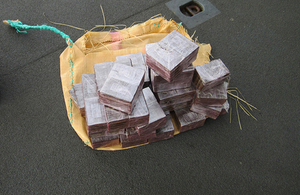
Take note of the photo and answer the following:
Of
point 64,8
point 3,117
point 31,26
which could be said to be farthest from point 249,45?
point 3,117

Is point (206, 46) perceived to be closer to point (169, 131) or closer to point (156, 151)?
point (169, 131)

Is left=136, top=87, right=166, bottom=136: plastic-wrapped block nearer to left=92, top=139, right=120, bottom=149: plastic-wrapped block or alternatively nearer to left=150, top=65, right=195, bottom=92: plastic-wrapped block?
left=150, top=65, right=195, bottom=92: plastic-wrapped block

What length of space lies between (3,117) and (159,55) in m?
1.76

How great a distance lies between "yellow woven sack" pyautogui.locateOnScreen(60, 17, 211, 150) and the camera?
7.47ft

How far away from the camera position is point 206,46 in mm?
2701

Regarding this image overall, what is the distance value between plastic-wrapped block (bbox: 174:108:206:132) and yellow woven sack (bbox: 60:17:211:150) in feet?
2.29

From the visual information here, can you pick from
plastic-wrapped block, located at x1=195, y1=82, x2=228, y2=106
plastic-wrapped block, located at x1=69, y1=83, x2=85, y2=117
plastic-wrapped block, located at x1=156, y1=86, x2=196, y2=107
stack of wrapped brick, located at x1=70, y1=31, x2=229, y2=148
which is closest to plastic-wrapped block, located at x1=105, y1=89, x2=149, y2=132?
stack of wrapped brick, located at x1=70, y1=31, x2=229, y2=148

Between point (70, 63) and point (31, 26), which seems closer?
point (70, 63)

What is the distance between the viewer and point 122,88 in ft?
5.05

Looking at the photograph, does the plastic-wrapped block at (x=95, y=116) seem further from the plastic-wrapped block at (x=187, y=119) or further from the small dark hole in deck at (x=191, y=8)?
the small dark hole in deck at (x=191, y=8)

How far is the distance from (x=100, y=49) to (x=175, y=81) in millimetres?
1154

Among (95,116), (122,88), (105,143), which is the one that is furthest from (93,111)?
(105,143)

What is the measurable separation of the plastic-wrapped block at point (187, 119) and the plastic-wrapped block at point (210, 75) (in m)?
0.31

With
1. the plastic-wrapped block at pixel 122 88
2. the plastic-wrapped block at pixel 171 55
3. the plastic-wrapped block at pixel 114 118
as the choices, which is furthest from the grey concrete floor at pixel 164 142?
the plastic-wrapped block at pixel 171 55
